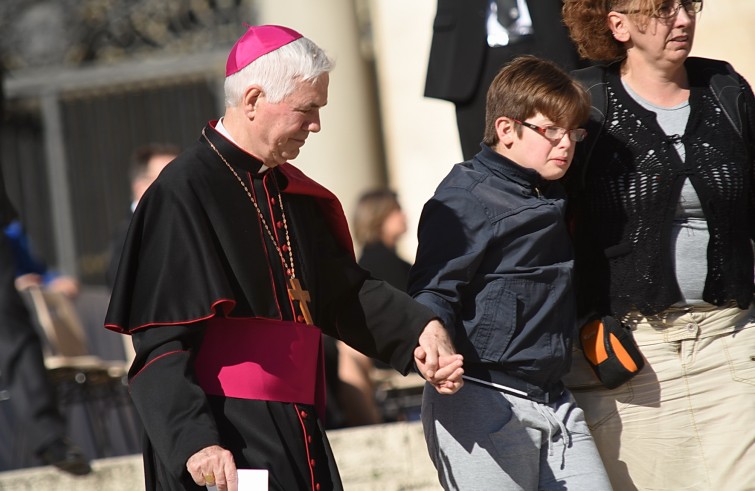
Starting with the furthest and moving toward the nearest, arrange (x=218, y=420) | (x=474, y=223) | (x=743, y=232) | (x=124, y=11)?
(x=124, y=11), (x=743, y=232), (x=474, y=223), (x=218, y=420)

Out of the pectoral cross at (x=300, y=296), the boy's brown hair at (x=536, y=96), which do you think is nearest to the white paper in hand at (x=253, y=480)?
the pectoral cross at (x=300, y=296)

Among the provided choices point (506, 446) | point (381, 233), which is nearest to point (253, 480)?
point (506, 446)

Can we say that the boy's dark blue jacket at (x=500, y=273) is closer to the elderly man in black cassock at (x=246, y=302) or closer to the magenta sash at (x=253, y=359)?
the elderly man in black cassock at (x=246, y=302)

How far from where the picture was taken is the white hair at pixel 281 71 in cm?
353

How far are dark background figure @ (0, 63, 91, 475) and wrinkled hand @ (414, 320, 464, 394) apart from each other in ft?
11.1

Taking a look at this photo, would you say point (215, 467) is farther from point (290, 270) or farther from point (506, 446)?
point (506, 446)

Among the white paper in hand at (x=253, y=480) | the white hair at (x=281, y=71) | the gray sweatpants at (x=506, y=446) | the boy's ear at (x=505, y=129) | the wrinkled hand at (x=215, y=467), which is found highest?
the white hair at (x=281, y=71)

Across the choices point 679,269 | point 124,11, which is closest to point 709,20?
point 679,269

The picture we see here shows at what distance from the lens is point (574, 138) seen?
3.91 meters

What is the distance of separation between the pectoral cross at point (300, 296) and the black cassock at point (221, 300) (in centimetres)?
2

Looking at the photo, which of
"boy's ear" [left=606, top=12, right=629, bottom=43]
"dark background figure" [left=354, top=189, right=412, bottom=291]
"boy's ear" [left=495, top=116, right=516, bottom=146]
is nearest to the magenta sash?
"boy's ear" [left=495, top=116, right=516, bottom=146]

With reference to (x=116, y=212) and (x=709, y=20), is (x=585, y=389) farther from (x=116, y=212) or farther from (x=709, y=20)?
(x=116, y=212)

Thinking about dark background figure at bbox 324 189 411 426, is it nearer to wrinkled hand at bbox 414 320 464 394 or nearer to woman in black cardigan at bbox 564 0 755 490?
woman in black cardigan at bbox 564 0 755 490

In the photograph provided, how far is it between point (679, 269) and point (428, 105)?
4.97 m
